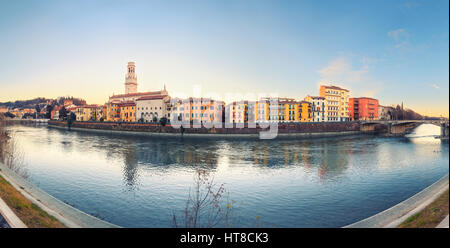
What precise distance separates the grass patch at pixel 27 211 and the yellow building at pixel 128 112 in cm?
4156

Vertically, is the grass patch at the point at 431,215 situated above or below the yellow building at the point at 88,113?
below

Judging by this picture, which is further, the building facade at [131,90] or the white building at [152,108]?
the building facade at [131,90]

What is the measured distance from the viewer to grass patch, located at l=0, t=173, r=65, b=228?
3.46 m

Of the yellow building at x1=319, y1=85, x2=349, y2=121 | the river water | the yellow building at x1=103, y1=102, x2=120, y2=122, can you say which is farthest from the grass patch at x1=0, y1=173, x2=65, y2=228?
Result: the yellow building at x1=103, y1=102, x2=120, y2=122

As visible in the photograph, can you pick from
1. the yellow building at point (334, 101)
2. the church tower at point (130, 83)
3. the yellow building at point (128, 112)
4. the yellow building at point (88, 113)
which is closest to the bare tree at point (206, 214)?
the yellow building at point (128, 112)

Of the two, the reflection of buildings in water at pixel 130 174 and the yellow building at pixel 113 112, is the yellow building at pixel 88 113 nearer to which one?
the yellow building at pixel 113 112

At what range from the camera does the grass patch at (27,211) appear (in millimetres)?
3463

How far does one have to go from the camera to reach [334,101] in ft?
145

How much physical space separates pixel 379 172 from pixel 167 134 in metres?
27.1

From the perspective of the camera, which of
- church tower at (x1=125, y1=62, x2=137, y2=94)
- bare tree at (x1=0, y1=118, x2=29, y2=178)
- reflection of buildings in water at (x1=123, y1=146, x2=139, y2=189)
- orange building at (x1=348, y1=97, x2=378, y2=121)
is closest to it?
reflection of buildings in water at (x1=123, y1=146, x2=139, y2=189)

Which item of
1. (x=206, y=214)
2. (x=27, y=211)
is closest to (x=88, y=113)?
(x=206, y=214)

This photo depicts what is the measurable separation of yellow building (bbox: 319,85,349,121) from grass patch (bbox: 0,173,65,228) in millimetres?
44983

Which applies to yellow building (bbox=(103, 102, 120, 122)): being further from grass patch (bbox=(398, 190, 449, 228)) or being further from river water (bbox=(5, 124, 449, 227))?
grass patch (bbox=(398, 190, 449, 228))

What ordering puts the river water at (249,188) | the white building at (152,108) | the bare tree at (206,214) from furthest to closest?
the white building at (152,108) < the river water at (249,188) < the bare tree at (206,214)
